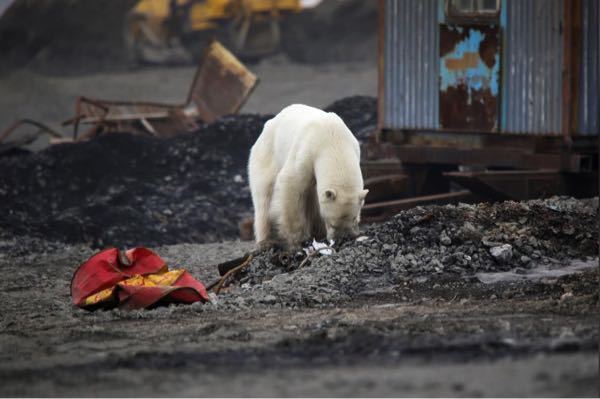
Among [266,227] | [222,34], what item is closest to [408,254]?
[266,227]

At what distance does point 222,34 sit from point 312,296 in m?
24.7

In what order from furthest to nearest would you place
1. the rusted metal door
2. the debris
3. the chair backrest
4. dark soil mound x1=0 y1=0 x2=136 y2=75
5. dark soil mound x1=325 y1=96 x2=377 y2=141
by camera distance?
dark soil mound x1=0 y1=0 x2=136 y2=75, the chair backrest, the debris, dark soil mound x1=325 y1=96 x2=377 y2=141, the rusted metal door

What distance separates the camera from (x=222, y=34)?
3306 cm

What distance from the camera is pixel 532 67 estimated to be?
538 inches

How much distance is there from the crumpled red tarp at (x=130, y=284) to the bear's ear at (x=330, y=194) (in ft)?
4.65

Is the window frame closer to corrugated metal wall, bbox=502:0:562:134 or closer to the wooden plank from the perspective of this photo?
corrugated metal wall, bbox=502:0:562:134

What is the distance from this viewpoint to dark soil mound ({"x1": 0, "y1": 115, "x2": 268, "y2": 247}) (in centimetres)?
1535

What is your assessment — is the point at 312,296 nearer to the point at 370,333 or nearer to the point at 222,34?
the point at 370,333

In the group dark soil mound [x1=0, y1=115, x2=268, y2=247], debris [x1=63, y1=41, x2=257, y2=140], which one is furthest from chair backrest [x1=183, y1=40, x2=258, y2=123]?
dark soil mound [x1=0, y1=115, x2=268, y2=247]

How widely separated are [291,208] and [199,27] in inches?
912

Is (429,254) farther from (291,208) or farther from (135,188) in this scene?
(135,188)

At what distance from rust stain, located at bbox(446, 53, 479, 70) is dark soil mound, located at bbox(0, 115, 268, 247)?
12.2 ft

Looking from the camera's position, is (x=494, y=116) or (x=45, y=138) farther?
(x=45, y=138)

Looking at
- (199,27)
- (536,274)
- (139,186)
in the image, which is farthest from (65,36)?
(536,274)
